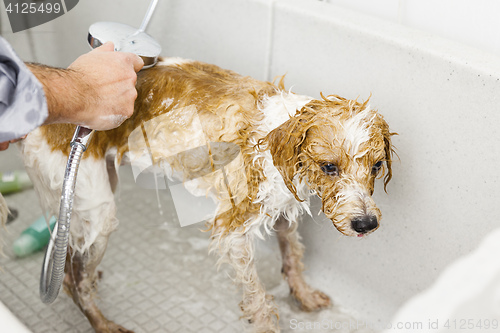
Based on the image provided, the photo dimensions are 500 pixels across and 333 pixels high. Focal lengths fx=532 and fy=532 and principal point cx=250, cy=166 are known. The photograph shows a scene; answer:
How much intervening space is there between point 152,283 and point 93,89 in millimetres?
992

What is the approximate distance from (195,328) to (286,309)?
310mm

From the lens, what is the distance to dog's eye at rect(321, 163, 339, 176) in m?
1.22

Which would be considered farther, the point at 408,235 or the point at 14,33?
the point at 14,33

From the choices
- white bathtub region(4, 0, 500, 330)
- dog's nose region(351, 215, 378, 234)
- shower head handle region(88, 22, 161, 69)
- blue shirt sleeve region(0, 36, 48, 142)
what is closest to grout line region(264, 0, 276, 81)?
white bathtub region(4, 0, 500, 330)

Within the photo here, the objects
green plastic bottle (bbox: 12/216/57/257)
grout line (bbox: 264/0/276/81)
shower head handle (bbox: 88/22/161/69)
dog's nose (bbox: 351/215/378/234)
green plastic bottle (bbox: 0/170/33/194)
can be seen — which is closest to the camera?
dog's nose (bbox: 351/215/378/234)

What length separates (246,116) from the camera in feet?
4.54

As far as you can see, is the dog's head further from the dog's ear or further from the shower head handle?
the shower head handle

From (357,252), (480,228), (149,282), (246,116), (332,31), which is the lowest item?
(149,282)

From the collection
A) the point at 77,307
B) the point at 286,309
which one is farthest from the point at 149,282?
the point at 286,309

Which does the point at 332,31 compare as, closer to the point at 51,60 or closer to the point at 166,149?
the point at 166,149

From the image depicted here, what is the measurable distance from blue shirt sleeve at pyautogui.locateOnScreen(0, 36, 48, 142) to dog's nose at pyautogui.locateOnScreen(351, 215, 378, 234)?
69 centimetres

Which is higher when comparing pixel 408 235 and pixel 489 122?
pixel 489 122

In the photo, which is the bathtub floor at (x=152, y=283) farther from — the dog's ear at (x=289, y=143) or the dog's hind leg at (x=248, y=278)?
the dog's ear at (x=289, y=143)

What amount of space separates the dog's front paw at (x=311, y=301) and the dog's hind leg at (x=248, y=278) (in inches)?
6.1
